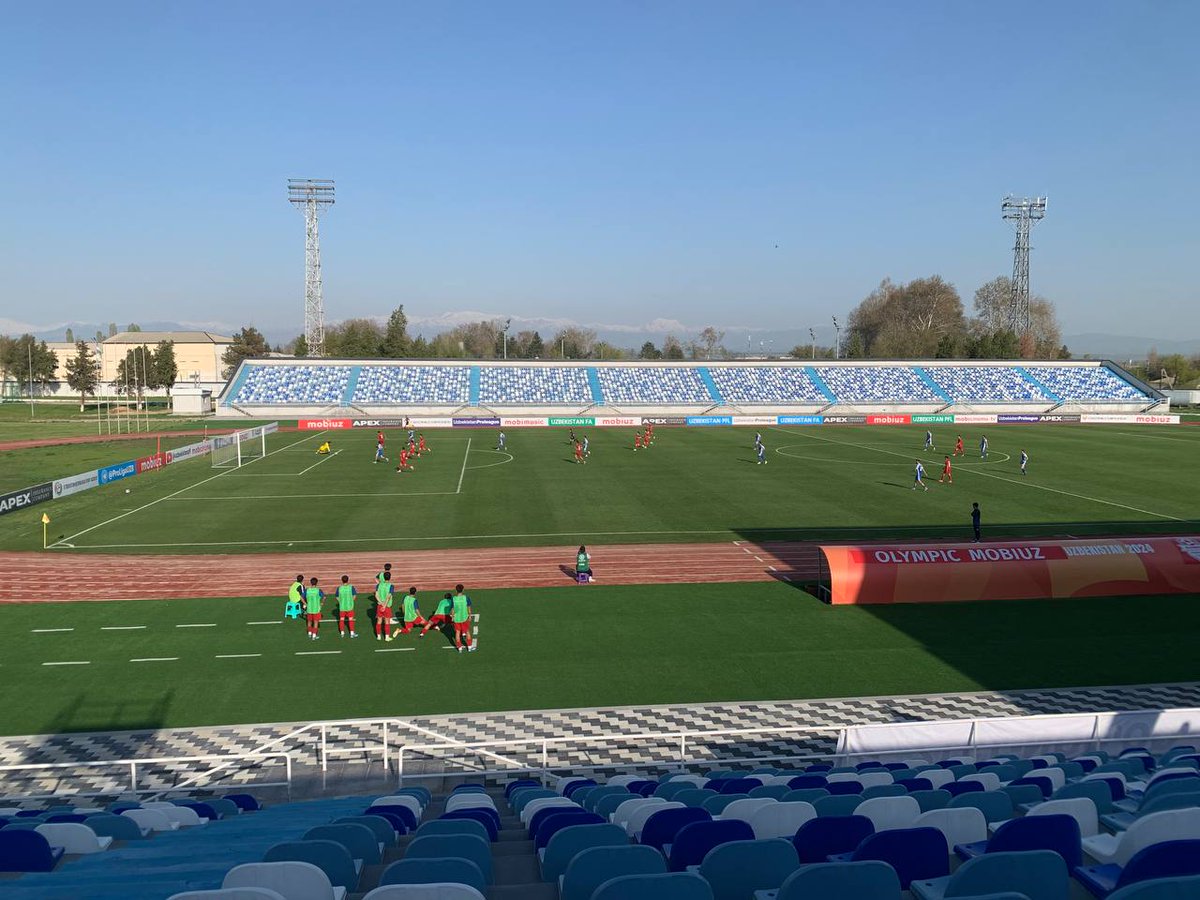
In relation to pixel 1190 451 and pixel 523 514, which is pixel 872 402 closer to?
pixel 1190 451

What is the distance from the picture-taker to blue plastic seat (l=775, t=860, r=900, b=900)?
11.1 feet

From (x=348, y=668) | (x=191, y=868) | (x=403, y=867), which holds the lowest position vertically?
(x=348, y=668)

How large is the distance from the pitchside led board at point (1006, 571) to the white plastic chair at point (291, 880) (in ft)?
57.5

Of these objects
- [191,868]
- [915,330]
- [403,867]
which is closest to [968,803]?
[403,867]

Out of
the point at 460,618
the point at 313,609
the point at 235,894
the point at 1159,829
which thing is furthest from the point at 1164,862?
the point at 313,609

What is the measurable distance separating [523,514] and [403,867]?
27090 millimetres

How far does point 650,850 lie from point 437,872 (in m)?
1.09

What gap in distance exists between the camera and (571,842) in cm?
540

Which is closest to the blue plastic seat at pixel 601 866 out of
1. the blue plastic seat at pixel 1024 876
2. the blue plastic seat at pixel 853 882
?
the blue plastic seat at pixel 853 882

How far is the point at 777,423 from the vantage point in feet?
223

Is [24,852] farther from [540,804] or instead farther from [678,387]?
[678,387]

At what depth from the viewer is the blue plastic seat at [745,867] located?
417 cm

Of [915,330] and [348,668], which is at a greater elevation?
[915,330]

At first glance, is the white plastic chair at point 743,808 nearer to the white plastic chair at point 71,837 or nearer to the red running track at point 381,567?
the white plastic chair at point 71,837
